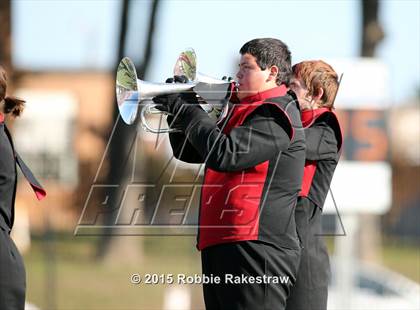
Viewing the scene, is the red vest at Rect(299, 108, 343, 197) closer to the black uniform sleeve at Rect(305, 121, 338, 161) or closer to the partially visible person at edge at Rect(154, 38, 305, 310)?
the black uniform sleeve at Rect(305, 121, 338, 161)

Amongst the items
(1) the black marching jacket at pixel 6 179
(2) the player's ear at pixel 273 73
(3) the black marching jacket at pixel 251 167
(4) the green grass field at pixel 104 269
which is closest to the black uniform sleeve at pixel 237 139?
(3) the black marching jacket at pixel 251 167

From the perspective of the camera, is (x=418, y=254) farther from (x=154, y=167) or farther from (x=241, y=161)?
(x=241, y=161)

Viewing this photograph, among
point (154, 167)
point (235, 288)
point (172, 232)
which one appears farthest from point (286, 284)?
point (154, 167)

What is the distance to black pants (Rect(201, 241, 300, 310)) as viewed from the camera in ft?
12.0

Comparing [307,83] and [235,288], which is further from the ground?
[307,83]

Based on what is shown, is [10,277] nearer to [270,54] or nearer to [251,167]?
[251,167]

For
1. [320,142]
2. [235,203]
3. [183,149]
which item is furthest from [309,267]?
[183,149]

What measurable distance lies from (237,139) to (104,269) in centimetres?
829

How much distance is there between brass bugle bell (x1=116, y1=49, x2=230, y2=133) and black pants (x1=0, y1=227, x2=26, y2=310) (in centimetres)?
75

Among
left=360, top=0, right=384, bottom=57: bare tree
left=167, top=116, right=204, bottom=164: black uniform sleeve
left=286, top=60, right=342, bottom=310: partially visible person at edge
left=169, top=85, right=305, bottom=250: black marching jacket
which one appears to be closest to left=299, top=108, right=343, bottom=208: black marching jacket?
left=286, top=60, right=342, bottom=310: partially visible person at edge

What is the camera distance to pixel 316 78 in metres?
4.32

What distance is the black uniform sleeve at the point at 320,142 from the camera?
13.7ft

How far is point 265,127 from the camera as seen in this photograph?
3.63m

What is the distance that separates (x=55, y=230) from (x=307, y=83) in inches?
263
